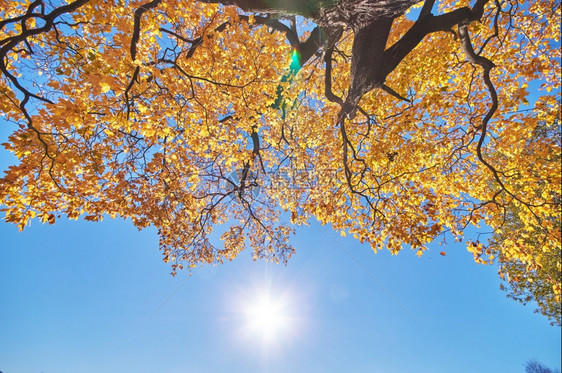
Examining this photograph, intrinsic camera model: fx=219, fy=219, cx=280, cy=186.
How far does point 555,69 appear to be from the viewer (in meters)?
5.89

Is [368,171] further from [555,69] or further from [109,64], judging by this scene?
[109,64]

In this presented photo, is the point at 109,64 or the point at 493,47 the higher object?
the point at 493,47

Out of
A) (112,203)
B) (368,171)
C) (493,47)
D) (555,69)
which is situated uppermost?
(493,47)

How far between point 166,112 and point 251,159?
3.36 m

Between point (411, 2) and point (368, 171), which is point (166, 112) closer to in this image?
point (411, 2)

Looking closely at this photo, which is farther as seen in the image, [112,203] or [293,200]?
[293,200]

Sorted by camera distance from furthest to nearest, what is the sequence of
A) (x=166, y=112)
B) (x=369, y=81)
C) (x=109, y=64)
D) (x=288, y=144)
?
(x=288, y=144), (x=166, y=112), (x=369, y=81), (x=109, y=64)

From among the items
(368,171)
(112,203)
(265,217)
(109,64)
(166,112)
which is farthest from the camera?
(265,217)

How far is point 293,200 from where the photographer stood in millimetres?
9641

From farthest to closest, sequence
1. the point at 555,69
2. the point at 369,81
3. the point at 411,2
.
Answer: the point at 555,69, the point at 369,81, the point at 411,2

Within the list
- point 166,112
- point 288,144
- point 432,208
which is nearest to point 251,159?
point 288,144

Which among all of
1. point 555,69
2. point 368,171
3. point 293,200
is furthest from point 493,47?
point 293,200

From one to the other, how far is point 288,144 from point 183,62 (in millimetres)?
4595

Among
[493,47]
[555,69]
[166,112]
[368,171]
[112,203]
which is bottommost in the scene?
[112,203]
